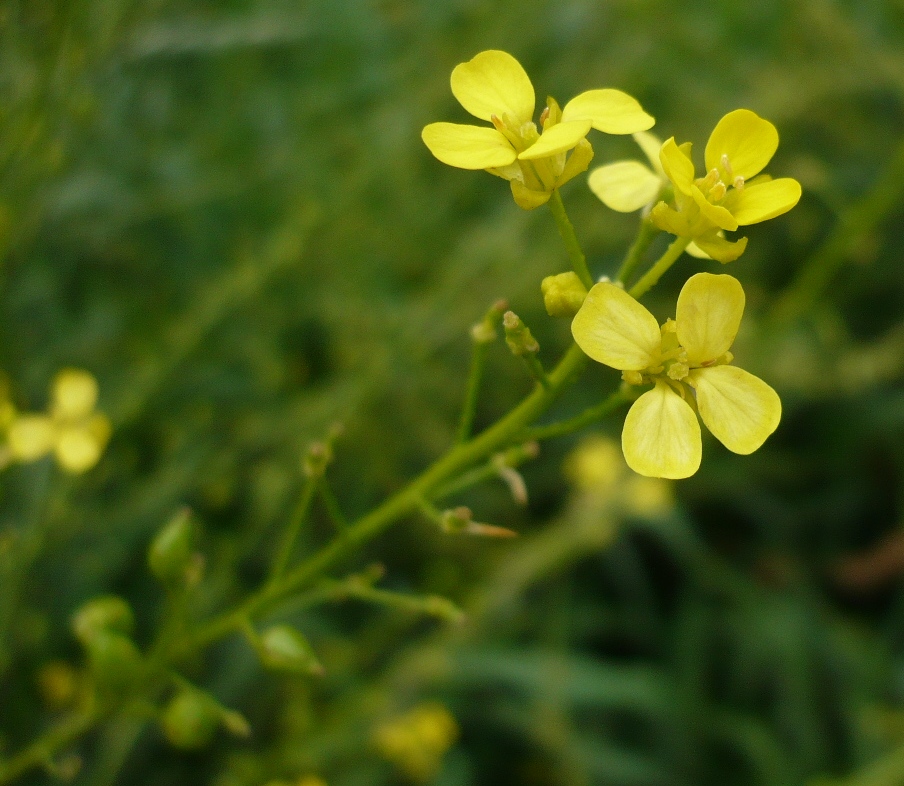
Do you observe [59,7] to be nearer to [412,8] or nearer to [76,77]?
[76,77]

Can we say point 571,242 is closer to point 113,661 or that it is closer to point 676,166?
point 676,166

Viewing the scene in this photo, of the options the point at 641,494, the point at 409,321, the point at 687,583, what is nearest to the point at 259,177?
the point at 409,321

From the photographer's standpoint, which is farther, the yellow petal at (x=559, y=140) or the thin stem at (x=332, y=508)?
the thin stem at (x=332, y=508)

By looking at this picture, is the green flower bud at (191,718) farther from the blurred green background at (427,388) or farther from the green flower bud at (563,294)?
the green flower bud at (563,294)

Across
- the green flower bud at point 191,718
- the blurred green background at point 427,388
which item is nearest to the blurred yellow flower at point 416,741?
the blurred green background at point 427,388

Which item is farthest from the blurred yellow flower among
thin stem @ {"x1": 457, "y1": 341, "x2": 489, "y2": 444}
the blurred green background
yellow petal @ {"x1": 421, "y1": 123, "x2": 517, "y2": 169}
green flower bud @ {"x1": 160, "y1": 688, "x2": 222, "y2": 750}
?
yellow petal @ {"x1": 421, "y1": 123, "x2": 517, "y2": 169}

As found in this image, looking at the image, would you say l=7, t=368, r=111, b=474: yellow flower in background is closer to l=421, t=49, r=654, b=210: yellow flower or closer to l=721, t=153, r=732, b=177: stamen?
l=421, t=49, r=654, b=210: yellow flower
